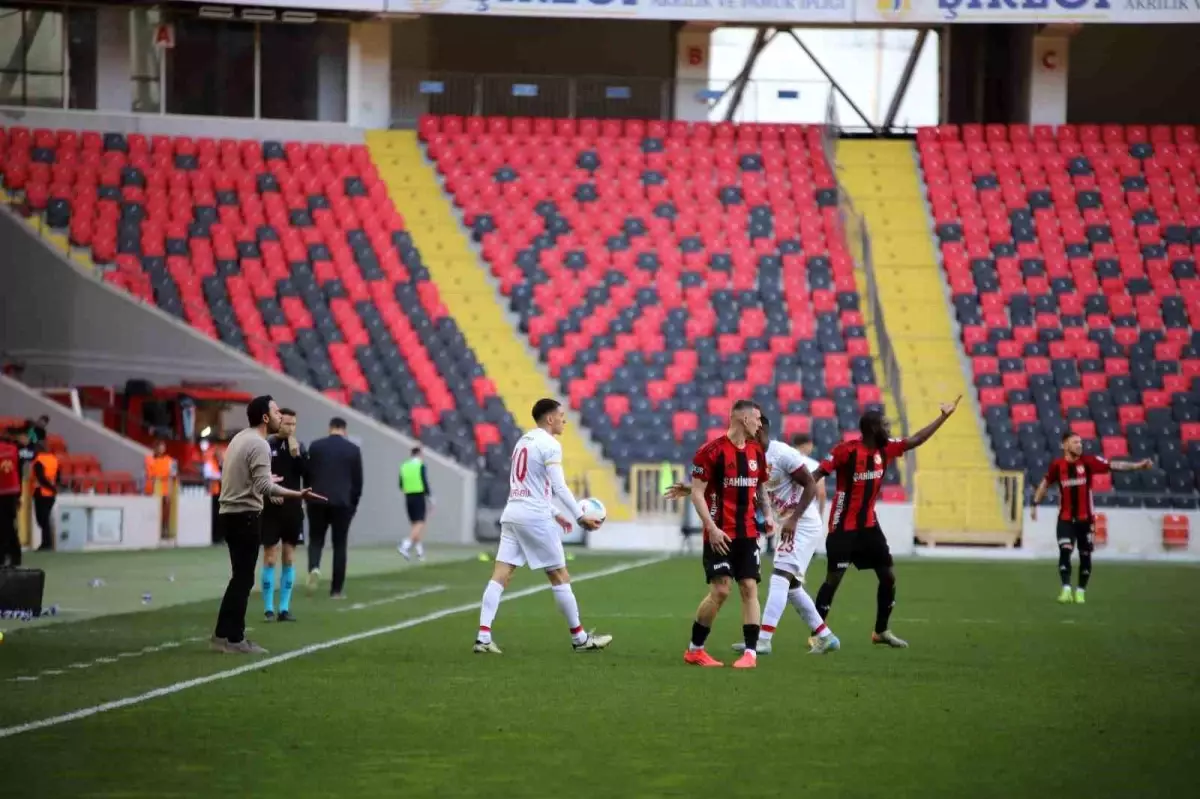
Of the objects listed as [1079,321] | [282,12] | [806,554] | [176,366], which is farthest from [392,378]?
[806,554]

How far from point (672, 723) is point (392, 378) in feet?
93.3

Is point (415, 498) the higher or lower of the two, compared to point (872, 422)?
lower

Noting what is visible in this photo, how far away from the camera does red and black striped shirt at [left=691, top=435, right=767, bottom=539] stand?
1535cm

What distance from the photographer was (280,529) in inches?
766

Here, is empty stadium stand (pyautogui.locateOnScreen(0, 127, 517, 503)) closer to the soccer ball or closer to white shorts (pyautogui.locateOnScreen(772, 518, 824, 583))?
white shorts (pyautogui.locateOnScreen(772, 518, 824, 583))

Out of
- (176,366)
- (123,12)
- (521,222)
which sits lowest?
(176,366)

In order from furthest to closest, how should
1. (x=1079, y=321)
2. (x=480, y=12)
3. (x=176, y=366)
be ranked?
1. (x=480, y=12)
2. (x=1079, y=321)
3. (x=176, y=366)

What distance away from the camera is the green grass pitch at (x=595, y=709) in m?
9.90

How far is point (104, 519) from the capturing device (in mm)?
33719

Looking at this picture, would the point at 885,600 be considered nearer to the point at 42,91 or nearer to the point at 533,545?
the point at 533,545

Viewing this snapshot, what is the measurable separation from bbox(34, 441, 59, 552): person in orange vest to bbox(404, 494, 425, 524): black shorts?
17.8ft

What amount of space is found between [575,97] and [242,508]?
32.8m

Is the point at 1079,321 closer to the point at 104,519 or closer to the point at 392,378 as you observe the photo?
the point at 392,378

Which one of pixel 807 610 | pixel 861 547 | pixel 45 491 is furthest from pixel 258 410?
pixel 45 491
